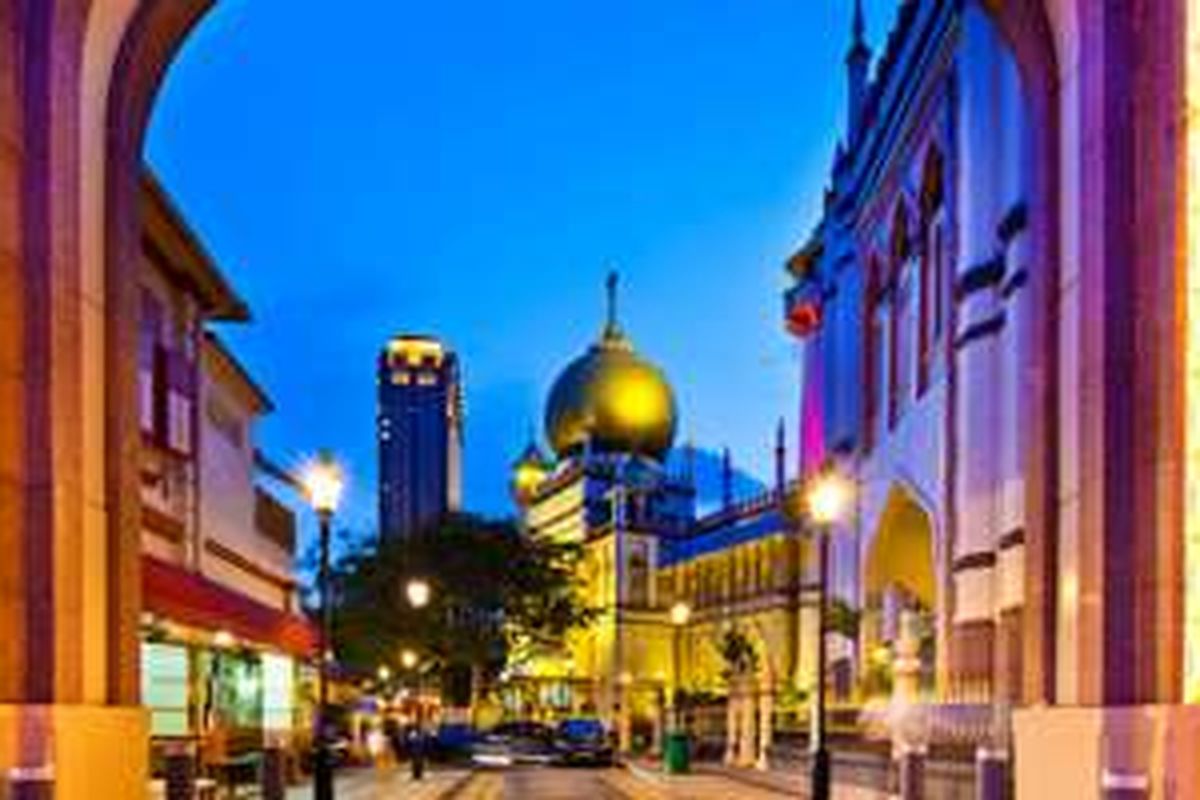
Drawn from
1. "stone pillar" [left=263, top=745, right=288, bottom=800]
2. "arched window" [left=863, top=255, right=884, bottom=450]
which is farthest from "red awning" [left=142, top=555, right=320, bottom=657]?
"arched window" [left=863, top=255, right=884, bottom=450]

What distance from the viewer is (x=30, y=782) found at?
1023 cm

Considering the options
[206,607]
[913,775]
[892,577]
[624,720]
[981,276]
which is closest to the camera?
[913,775]

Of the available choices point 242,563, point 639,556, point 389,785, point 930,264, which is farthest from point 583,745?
point 639,556

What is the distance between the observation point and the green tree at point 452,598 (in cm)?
7356

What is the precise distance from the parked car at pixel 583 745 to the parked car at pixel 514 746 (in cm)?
52

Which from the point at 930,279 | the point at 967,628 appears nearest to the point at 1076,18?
the point at 967,628

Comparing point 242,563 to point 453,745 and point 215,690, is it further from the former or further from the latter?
point 453,745

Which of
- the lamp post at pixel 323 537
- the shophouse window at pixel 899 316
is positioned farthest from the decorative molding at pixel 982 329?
the lamp post at pixel 323 537

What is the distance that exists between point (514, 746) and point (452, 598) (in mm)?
16802

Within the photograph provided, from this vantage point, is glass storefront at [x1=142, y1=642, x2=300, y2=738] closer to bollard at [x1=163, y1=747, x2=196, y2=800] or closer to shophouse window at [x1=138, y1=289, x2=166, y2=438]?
bollard at [x1=163, y1=747, x2=196, y2=800]

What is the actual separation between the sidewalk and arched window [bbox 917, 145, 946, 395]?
12.9 m

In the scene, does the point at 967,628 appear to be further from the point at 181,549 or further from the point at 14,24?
the point at 14,24

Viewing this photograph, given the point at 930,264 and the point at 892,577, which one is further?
the point at 892,577

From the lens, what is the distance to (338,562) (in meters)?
81.0
